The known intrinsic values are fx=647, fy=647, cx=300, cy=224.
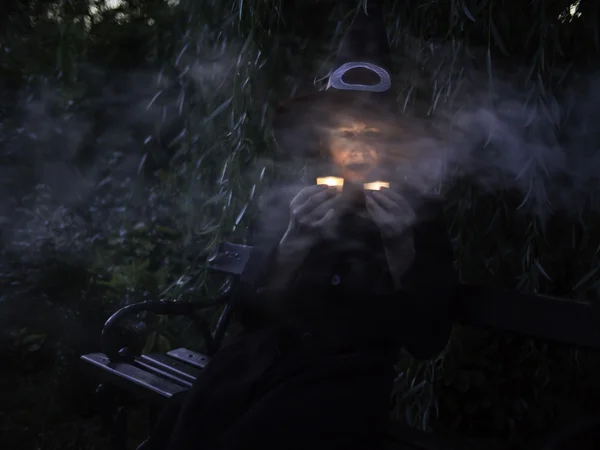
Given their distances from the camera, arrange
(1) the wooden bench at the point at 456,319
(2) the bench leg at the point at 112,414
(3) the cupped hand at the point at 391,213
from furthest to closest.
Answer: (2) the bench leg at the point at 112,414, (3) the cupped hand at the point at 391,213, (1) the wooden bench at the point at 456,319

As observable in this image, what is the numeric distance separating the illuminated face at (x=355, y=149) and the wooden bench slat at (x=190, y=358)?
2.95 ft

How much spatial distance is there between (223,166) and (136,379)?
Answer: 3.29ft

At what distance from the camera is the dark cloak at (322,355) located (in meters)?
1.54

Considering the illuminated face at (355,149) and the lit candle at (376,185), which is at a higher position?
the illuminated face at (355,149)

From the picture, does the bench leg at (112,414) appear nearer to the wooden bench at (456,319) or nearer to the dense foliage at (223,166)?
the wooden bench at (456,319)

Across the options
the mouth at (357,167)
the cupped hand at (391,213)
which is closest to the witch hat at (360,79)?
the mouth at (357,167)

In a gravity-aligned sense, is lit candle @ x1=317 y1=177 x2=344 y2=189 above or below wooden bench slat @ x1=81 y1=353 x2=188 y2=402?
above

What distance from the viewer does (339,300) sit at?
180 cm

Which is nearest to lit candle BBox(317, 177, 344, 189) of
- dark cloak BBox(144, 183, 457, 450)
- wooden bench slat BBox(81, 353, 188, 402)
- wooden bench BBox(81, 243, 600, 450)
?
dark cloak BBox(144, 183, 457, 450)

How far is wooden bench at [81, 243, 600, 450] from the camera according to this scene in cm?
149

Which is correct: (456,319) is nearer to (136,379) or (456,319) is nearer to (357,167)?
(357,167)

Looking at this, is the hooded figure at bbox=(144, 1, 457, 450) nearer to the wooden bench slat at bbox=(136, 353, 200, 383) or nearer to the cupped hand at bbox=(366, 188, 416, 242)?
the cupped hand at bbox=(366, 188, 416, 242)

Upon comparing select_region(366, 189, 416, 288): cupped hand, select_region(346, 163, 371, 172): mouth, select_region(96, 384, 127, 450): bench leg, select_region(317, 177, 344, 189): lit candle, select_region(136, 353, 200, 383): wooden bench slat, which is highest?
select_region(346, 163, 371, 172): mouth

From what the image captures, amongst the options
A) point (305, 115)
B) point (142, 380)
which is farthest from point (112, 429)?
point (305, 115)
